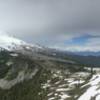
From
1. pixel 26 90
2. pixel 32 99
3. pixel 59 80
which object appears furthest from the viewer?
pixel 26 90

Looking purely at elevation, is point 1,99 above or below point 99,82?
below

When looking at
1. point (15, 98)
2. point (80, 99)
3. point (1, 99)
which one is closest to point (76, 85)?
point (80, 99)

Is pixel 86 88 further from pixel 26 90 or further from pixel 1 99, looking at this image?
pixel 1 99

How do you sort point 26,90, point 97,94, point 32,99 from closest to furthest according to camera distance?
point 97,94 < point 32,99 < point 26,90

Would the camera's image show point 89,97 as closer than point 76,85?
Yes

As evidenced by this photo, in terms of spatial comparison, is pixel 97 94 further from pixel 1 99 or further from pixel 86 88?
pixel 1 99

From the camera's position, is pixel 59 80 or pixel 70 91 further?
pixel 59 80

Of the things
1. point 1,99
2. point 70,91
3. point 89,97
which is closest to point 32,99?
point 70,91

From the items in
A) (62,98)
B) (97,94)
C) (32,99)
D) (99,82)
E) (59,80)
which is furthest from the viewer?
(59,80)

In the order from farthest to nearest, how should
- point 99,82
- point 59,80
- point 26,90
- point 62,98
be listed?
point 26,90 < point 59,80 < point 99,82 < point 62,98
